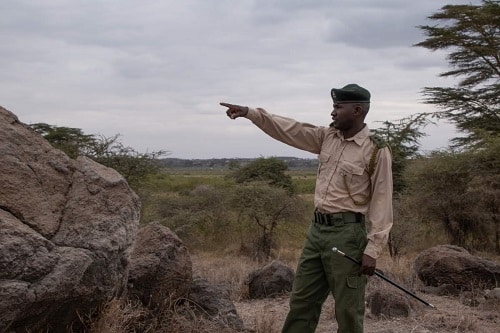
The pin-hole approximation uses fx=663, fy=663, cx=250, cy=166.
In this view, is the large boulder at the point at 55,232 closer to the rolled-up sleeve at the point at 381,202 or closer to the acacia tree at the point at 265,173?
the rolled-up sleeve at the point at 381,202

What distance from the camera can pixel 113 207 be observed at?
13.6 feet

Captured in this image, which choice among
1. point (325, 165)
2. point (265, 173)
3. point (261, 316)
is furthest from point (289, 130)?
point (265, 173)

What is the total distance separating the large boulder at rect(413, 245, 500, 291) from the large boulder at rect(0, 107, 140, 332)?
5.11 m

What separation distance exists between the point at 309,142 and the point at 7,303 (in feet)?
6.64

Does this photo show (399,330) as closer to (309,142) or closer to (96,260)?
(309,142)

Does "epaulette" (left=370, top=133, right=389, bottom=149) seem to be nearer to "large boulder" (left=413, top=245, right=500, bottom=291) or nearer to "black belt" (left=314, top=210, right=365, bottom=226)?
"black belt" (left=314, top=210, right=365, bottom=226)

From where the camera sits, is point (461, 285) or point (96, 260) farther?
point (461, 285)

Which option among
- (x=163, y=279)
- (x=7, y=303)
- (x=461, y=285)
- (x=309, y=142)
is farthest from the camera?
(x=461, y=285)

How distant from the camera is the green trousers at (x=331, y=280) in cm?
389

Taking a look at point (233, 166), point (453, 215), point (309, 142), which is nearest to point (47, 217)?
point (309, 142)

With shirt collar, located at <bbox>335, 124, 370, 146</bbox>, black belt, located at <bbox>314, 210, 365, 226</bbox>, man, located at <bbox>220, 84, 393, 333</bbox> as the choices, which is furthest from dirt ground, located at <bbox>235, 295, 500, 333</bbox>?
shirt collar, located at <bbox>335, 124, 370, 146</bbox>

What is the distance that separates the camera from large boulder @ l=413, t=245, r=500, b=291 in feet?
26.8

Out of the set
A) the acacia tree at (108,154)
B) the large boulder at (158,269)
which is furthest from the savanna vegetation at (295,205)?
the large boulder at (158,269)

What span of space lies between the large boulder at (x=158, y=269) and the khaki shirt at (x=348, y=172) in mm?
1560
